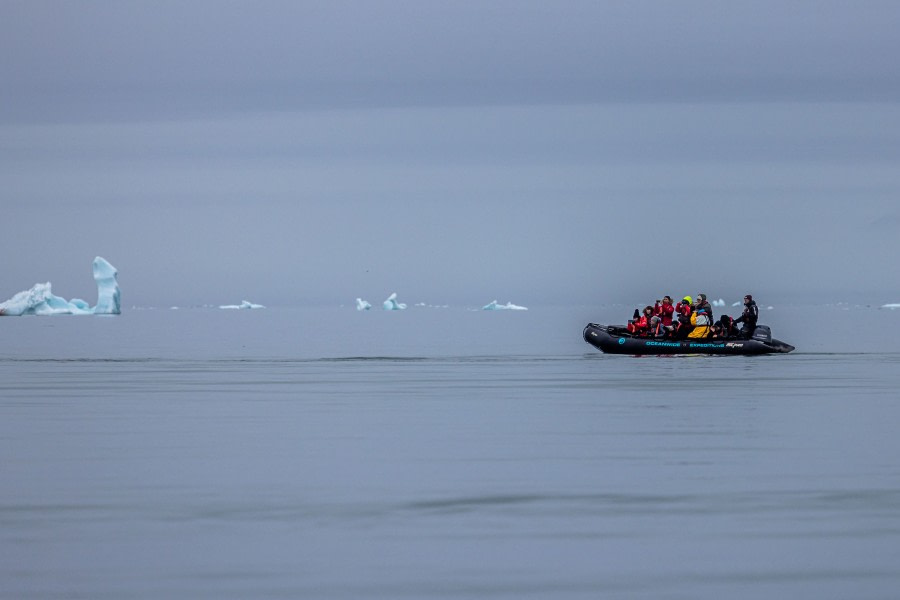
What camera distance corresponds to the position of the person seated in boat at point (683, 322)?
45438 mm

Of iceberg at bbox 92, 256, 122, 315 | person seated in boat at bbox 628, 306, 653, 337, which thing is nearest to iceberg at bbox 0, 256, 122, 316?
iceberg at bbox 92, 256, 122, 315

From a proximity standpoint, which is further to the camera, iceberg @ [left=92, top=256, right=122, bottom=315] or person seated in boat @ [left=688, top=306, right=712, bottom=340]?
iceberg @ [left=92, top=256, right=122, bottom=315]

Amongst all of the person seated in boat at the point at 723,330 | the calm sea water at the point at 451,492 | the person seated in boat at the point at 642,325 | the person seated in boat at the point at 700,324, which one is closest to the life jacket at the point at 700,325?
the person seated in boat at the point at 700,324

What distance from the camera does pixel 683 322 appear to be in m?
45.6

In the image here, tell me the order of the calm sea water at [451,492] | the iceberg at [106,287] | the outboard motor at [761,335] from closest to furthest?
the calm sea water at [451,492] → the outboard motor at [761,335] → the iceberg at [106,287]

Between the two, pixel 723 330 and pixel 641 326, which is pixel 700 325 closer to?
→ pixel 723 330

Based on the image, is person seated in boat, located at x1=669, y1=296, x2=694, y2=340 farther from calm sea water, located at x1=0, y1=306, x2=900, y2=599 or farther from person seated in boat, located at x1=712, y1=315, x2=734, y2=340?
calm sea water, located at x1=0, y1=306, x2=900, y2=599

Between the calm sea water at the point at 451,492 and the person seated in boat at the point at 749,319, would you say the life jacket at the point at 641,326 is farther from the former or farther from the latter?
the calm sea water at the point at 451,492

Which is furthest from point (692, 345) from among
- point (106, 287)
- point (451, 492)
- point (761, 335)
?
point (106, 287)

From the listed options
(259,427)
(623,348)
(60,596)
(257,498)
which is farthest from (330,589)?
(623,348)

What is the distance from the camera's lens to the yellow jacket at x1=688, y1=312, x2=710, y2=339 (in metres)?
45.3

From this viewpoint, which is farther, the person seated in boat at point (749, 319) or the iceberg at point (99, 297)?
the iceberg at point (99, 297)

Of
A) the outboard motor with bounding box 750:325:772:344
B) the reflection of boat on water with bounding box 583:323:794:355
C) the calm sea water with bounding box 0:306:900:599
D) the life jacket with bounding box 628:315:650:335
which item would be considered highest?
the life jacket with bounding box 628:315:650:335

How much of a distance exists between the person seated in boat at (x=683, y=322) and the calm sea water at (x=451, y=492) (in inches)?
526
